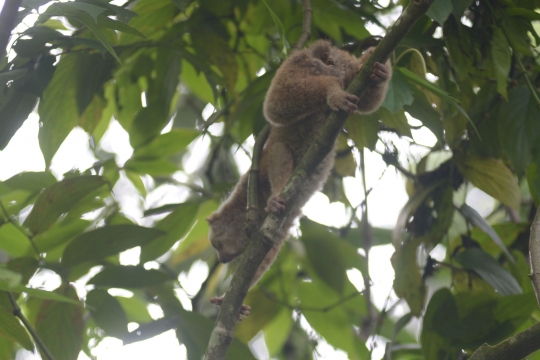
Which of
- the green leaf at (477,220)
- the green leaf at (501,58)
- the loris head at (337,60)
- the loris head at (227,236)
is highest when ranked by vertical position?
the green leaf at (501,58)

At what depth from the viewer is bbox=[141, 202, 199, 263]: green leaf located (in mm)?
3438

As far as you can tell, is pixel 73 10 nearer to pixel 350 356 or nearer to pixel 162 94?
pixel 162 94

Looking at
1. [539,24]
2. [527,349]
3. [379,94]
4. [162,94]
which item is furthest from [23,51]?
[539,24]

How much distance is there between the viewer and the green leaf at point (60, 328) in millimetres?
2684

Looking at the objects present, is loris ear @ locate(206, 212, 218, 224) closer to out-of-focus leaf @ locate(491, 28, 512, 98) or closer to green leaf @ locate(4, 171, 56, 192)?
green leaf @ locate(4, 171, 56, 192)

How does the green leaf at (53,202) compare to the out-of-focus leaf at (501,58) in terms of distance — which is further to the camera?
the green leaf at (53,202)

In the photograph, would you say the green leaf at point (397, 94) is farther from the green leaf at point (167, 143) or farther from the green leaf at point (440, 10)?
the green leaf at point (167, 143)

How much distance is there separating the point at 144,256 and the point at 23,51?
4.79 ft

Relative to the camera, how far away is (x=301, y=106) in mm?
2816

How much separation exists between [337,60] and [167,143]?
4.39 feet

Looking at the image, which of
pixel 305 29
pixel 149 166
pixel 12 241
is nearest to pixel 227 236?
pixel 149 166

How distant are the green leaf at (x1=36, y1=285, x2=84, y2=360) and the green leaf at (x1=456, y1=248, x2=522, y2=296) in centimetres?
205

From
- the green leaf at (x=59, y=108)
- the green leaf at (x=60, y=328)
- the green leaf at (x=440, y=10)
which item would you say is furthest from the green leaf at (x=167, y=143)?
the green leaf at (x=440, y=10)

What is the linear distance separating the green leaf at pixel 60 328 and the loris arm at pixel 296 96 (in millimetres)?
1426
